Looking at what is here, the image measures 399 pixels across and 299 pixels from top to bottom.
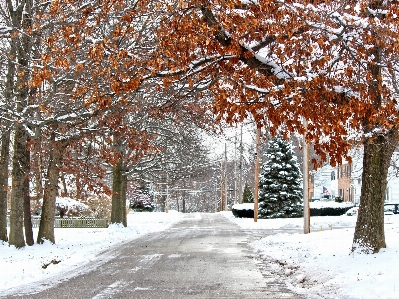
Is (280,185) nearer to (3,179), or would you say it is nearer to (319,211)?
(319,211)

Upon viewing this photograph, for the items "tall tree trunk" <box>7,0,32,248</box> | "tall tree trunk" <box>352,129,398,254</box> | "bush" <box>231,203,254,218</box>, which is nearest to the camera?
"tall tree trunk" <box>352,129,398,254</box>

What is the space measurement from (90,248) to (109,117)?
6.17 meters

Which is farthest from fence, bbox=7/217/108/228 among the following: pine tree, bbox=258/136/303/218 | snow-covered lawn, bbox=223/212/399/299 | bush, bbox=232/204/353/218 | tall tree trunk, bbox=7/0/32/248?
snow-covered lawn, bbox=223/212/399/299

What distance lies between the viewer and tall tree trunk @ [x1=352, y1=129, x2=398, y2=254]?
1178 cm

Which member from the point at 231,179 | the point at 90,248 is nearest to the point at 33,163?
the point at 90,248

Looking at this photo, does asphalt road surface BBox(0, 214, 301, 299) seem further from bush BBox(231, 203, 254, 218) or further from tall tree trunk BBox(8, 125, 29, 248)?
bush BBox(231, 203, 254, 218)

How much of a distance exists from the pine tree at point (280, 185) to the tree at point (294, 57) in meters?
34.1

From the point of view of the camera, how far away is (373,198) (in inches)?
468

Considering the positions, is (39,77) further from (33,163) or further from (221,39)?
(33,163)

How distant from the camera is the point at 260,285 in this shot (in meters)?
10.5

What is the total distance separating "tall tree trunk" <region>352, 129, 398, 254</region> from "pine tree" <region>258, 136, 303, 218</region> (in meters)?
32.7

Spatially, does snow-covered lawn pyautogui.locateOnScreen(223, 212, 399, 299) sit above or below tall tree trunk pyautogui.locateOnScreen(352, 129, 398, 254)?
below

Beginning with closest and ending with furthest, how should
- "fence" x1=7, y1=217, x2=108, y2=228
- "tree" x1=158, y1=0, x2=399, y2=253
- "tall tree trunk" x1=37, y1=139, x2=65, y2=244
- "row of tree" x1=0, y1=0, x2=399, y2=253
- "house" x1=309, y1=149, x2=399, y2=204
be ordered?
"tree" x1=158, y1=0, x2=399, y2=253 < "row of tree" x1=0, y1=0, x2=399, y2=253 < "tall tree trunk" x1=37, y1=139, x2=65, y2=244 < "fence" x1=7, y1=217, x2=108, y2=228 < "house" x1=309, y1=149, x2=399, y2=204

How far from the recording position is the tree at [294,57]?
9102 millimetres
